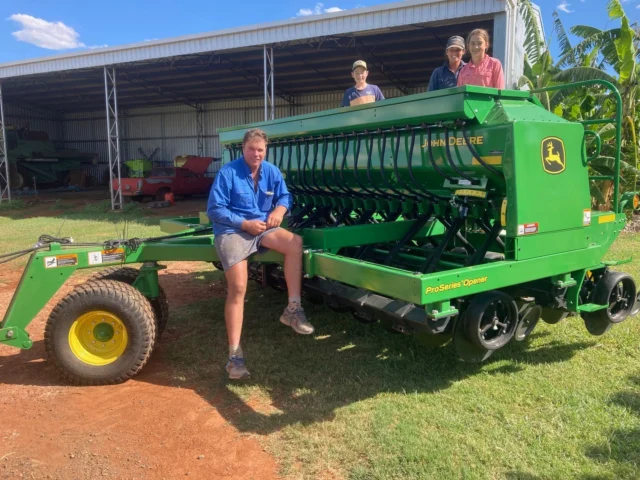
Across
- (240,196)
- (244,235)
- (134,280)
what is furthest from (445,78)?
(134,280)

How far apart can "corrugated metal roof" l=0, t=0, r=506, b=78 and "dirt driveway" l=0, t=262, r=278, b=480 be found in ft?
31.7

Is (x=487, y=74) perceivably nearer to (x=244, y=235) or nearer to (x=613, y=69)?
(x=244, y=235)

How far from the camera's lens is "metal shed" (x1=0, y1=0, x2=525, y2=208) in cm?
1192

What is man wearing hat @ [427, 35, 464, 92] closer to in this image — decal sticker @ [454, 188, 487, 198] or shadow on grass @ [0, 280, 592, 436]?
decal sticker @ [454, 188, 487, 198]

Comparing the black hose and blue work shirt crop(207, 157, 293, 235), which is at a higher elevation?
the black hose

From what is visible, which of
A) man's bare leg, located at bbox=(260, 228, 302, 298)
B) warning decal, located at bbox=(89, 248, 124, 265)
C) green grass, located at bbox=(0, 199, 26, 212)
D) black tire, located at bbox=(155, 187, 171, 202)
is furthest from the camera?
black tire, located at bbox=(155, 187, 171, 202)

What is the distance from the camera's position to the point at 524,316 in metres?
3.70

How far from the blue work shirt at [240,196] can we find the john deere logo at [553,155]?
1.91 metres

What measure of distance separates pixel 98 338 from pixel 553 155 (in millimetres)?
3611

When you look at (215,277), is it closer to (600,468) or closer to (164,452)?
(164,452)

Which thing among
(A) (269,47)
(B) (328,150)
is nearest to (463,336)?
(B) (328,150)

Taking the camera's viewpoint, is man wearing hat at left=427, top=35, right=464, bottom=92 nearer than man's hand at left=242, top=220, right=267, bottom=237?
No

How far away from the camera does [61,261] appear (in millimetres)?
3922

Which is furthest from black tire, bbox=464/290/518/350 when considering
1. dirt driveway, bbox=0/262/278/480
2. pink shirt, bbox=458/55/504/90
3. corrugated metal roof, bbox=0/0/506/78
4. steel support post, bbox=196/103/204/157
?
steel support post, bbox=196/103/204/157
